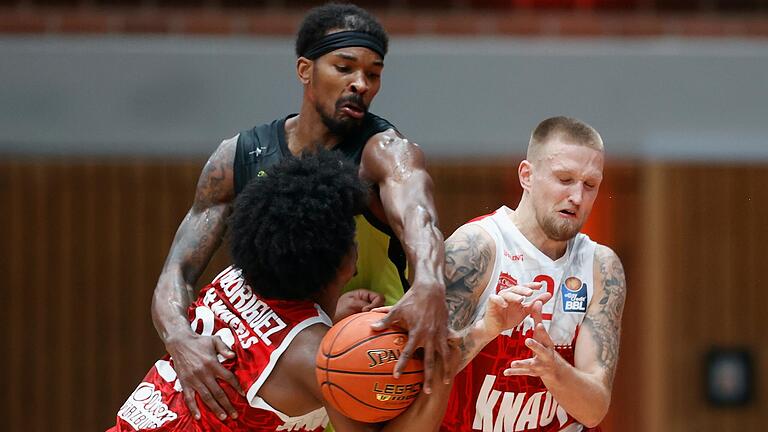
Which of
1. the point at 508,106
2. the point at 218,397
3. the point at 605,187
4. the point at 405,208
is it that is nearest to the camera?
the point at 218,397

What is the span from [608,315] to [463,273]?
613mm

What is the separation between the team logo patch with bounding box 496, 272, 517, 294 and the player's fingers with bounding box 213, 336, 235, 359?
1064 millimetres

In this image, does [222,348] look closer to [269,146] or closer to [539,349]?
[539,349]

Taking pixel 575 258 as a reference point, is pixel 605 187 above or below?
above

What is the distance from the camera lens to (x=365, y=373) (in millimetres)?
3805

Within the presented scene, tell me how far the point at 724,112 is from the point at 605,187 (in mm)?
1159

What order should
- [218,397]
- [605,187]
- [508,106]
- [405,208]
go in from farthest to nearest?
1. [605,187]
2. [508,106]
3. [405,208]
4. [218,397]

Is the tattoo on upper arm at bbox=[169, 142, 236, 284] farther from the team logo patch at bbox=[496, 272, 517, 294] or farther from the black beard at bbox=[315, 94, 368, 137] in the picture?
the team logo patch at bbox=[496, 272, 517, 294]

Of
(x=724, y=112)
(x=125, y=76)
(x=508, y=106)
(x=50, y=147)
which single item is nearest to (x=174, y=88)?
(x=125, y=76)

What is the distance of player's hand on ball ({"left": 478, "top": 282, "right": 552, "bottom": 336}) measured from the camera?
387 cm

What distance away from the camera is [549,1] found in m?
9.69

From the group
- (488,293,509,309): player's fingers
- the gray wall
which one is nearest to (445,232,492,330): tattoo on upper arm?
(488,293,509,309): player's fingers

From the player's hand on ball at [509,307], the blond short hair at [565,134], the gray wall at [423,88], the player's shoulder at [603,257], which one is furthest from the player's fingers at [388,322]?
the gray wall at [423,88]

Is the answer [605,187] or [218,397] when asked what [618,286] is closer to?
[218,397]
